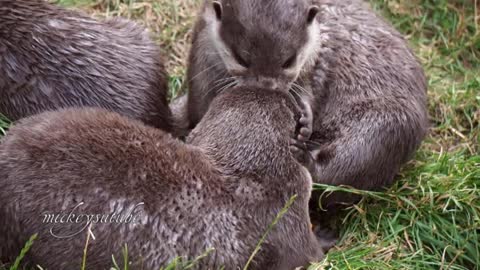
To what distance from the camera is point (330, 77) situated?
3.88 metres

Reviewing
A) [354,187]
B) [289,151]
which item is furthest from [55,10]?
[354,187]

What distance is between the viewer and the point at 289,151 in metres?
3.21

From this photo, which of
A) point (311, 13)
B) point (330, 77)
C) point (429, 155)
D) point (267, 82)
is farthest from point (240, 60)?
point (429, 155)

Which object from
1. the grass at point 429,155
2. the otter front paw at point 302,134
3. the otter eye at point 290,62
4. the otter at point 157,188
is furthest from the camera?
the grass at point 429,155

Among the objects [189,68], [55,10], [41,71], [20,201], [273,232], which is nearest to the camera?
[20,201]

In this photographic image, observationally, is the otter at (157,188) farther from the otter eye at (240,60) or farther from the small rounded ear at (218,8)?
the small rounded ear at (218,8)

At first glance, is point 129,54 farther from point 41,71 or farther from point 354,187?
point 354,187

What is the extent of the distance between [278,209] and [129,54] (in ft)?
3.55

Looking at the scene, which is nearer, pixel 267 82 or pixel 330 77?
pixel 267 82

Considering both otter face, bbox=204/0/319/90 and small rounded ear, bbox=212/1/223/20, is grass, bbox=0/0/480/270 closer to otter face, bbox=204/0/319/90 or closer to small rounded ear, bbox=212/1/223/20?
otter face, bbox=204/0/319/90

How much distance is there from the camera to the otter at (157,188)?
2836mm

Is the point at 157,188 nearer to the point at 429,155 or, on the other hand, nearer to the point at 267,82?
the point at 267,82

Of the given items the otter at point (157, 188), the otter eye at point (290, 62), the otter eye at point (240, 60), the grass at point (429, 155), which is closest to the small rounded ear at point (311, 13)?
the otter eye at point (290, 62)

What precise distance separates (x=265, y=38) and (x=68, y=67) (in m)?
0.88
